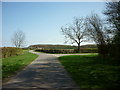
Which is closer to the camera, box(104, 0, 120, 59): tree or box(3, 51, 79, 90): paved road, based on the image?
box(3, 51, 79, 90): paved road

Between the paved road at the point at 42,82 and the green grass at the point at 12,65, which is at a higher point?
the paved road at the point at 42,82

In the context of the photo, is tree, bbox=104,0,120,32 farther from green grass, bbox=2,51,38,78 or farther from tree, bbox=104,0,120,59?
green grass, bbox=2,51,38,78

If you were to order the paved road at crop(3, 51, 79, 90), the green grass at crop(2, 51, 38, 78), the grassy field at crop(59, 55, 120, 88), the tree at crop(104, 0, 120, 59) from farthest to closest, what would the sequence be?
the tree at crop(104, 0, 120, 59)
the green grass at crop(2, 51, 38, 78)
the grassy field at crop(59, 55, 120, 88)
the paved road at crop(3, 51, 79, 90)

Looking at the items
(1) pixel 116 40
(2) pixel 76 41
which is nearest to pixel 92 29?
(1) pixel 116 40

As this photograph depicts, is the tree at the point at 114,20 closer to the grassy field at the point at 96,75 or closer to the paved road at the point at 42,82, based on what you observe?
the grassy field at the point at 96,75

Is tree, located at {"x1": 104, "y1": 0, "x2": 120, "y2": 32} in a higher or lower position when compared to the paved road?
higher

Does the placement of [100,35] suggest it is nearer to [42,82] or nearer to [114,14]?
[114,14]

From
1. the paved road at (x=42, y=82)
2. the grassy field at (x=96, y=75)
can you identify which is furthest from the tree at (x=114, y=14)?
the paved road at (x=42, y=82)

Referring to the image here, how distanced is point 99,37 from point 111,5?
4.54m

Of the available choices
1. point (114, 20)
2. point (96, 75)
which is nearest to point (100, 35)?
point (114, 20)

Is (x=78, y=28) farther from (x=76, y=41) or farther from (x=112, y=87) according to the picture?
(x=112, y=87)

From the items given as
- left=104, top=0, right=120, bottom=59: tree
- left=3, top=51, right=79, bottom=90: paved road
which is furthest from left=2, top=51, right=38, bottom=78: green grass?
left=104, top=0, right=120, bottom=59: tree

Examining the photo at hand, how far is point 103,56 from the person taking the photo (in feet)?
63.9

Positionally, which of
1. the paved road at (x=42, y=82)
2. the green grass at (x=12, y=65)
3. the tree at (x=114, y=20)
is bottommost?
the green grass at (x=12, y=65)
